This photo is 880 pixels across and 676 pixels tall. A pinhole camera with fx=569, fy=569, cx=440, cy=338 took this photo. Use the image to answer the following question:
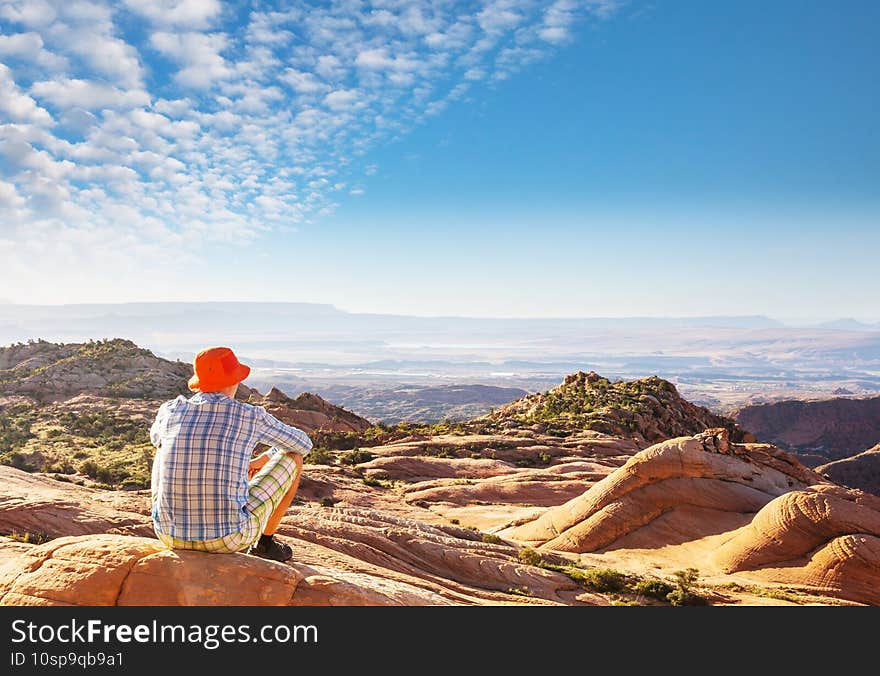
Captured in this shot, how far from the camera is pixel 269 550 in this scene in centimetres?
631

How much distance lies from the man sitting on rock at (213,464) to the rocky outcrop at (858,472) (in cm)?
6741

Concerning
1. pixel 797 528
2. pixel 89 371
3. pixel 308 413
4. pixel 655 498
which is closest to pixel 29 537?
pixel 797 528

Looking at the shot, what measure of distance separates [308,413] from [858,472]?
190 ft

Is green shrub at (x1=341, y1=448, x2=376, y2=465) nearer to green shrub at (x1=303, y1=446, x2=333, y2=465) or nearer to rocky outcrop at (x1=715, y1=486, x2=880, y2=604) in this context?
green shrub at (x1=303, y1=446, x2=333, y2=465)

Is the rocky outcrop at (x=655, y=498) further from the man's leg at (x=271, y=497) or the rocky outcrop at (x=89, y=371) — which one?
the rocky outcrop at (x=89, y=371)

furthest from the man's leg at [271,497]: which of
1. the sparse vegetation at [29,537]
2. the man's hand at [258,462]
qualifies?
the sparse vegetation at [29,537]

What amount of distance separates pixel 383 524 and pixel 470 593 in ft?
18.0

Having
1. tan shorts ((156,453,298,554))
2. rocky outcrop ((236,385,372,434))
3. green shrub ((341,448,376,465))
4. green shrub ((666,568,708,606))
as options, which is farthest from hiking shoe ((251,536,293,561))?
rocky outcrop ((236,385,372,434))

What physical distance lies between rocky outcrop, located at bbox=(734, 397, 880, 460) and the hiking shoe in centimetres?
12434

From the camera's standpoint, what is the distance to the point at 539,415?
5738 cm

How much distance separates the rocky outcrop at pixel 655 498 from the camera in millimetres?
19078

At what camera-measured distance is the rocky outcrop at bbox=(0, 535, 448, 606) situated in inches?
211

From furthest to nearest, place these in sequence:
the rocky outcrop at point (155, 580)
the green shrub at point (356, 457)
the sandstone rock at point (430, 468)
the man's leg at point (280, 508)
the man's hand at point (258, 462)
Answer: the green shrub at point (356, 457)
the sandstone rock at point (430, 468)
the man's hand at point (258, 462)
the man's leg at point (280, 508)
the rocky outcrop at point (155, 580)

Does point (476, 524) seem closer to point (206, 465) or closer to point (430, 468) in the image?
point (430, 468)
